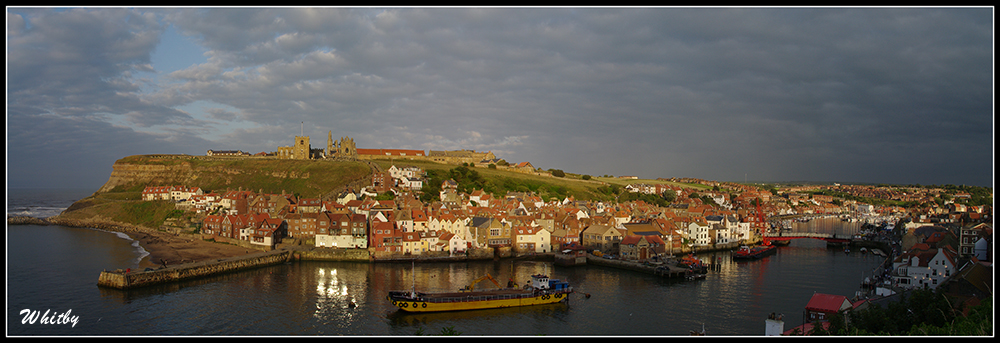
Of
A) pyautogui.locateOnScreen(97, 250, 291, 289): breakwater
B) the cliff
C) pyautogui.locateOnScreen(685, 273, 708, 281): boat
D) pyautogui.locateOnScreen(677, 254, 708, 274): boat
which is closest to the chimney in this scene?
pyautogui.locateOnScreen(685, 273, 708, 281): boat

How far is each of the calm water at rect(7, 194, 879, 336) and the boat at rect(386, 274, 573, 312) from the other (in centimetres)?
55

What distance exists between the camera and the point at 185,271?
118 feet

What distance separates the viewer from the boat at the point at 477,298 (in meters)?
28.6

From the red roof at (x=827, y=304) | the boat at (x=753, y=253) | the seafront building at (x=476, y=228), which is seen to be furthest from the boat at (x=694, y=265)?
the red roof at (x=827, y=304)

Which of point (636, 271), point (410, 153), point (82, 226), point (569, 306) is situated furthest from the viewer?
point (410, 153)

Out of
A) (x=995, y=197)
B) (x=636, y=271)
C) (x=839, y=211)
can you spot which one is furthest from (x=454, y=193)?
(x=839, y=211)

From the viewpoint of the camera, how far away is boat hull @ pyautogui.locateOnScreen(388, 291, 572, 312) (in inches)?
1123

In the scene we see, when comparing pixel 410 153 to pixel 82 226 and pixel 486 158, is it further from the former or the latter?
pixel 82 226

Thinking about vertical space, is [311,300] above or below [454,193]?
below

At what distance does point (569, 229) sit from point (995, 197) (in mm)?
39345

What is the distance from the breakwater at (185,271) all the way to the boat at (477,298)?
1610 centimetres

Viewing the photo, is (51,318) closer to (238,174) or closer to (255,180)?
(255,180)

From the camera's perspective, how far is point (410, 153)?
114 metres

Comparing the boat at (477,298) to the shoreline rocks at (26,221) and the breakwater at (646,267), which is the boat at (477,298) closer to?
the breakwater at (646,267)
